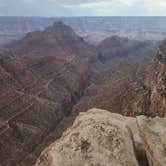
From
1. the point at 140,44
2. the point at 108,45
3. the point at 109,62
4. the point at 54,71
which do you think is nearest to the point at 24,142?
the point at 54,71

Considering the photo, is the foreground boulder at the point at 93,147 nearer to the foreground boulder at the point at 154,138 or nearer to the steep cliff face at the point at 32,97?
the foreground boulder at the point at 154,138

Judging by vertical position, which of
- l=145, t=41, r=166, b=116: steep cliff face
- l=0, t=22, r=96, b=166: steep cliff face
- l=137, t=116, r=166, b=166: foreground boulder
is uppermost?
l=137, t=116, r=166, b=166: foreground boulder

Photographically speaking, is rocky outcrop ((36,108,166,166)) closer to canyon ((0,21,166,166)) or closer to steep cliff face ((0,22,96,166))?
canyon ((0,21,166,166))

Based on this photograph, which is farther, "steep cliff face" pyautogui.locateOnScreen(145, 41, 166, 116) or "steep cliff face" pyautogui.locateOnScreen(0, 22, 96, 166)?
"steep cliff face" pyautogui.locateOnScreen(0, 22, 96, 166)

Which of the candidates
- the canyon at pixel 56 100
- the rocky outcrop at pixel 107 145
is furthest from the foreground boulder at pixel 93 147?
the canyon at pixel 56 100

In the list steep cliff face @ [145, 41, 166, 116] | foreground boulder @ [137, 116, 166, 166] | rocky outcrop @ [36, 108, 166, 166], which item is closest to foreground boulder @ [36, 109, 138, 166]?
rocky outcrop @ [36, 108, 166, 166]

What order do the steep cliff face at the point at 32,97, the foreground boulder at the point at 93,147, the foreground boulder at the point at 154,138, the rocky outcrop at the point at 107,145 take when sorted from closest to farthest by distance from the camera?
1. the foreground boulder at the point at 93,147
2. the rocky outcrop at the point at 107,145
3. the foreground boulder at the point at 154,138
4. the steep cliff face at the point at 32,97
